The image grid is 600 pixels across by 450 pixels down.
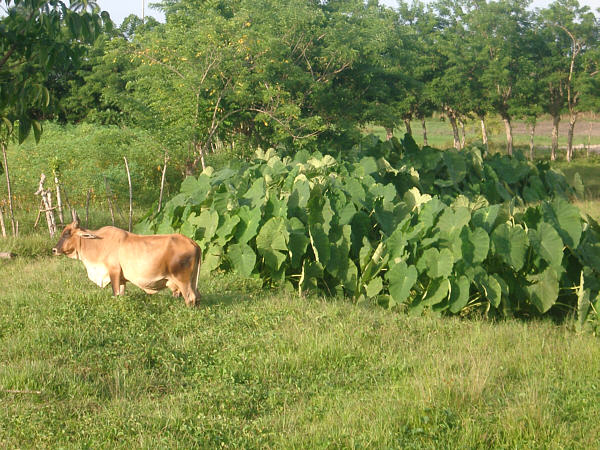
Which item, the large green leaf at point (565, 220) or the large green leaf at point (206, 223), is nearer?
the large green leaf at point (565, 220)

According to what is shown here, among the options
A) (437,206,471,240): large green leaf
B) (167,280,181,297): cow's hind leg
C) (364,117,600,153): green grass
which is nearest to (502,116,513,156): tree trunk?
(364,117,600,153): green grass

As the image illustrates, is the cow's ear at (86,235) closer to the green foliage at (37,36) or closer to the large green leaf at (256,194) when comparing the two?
the green foliage at (37,36)

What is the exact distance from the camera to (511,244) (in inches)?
286

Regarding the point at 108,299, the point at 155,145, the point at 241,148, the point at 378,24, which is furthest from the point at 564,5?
the point at 108,299

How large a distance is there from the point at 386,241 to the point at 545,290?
1.71 m

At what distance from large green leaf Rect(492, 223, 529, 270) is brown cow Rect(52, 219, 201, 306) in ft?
10.2

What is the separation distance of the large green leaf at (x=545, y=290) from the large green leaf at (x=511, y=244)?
0.25 meters

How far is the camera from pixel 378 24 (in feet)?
64.3

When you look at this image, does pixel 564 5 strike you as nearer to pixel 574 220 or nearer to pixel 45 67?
pixel 574 220

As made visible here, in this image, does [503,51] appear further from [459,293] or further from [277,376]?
[277,376]

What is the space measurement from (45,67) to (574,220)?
557 cm

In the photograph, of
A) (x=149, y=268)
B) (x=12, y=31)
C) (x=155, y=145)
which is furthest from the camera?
(x=155, y=145)

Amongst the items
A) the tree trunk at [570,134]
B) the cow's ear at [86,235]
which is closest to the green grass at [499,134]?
the tree trunk at [570,134]

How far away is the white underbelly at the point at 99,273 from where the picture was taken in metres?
6.74
